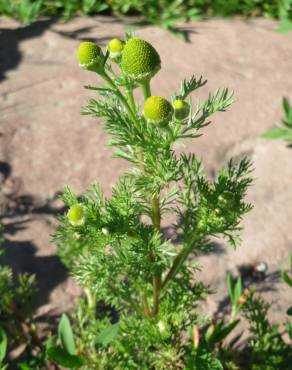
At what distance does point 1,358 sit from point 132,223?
779mm

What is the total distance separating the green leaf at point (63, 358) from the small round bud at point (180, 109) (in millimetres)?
967

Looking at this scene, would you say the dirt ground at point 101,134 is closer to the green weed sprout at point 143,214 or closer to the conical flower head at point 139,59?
the green weed sprout at point 143,214

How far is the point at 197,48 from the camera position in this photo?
3.37 m

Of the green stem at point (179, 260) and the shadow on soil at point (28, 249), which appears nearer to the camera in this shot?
the green stem at point (179, 260)

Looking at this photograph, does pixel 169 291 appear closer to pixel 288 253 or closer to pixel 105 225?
pixel 105 225

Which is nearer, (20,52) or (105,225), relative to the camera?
(105,225)

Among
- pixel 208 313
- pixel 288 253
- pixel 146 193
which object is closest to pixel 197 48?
pixel 288 253

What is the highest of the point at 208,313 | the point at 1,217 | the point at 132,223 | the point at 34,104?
the point at 132,223

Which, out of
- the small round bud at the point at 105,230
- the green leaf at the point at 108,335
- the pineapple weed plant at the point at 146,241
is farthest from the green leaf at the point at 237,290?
the small round bud at the point at 105,230

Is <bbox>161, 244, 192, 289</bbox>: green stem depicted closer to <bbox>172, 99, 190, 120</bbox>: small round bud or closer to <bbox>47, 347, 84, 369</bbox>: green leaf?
<bbox>47, 347, 84, 369</bbox>: green leaf

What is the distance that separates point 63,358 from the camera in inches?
69.4

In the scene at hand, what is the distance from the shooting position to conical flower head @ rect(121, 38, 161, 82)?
1.12 m

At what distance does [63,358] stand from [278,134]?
1686 millimetres

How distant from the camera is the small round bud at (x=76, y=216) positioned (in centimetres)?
133
